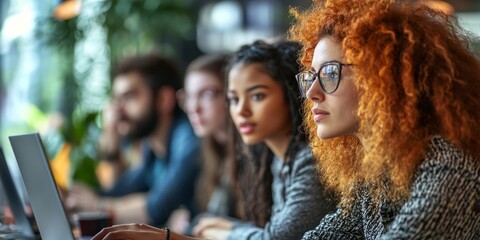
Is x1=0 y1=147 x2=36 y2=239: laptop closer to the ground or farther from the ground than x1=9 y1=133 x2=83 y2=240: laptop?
closer to the ground

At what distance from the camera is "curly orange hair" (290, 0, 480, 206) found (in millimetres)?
1624

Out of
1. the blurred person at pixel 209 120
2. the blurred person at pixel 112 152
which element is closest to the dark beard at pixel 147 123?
the blurred person at pixel 112 152

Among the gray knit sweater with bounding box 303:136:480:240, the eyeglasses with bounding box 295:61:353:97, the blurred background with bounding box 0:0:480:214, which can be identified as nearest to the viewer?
the gray knit sweater with bounding box 303:136:480:240

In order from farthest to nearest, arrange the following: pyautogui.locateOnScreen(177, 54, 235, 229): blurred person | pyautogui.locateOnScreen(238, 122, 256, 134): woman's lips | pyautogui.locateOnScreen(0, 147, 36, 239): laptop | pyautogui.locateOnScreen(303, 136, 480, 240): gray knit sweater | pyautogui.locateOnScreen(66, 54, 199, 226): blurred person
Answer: pyautogui.locateOnScreen(66, 54, 199, 226): blurred person → pyautogui.locateOnScreen(177, 54, 235, 229): blurred person → pyautogui.locateOnScreen(238, 122, 256, 134): woman's lips → pyautogui.locateOnScreen(0, 147, 36, 239): laptop → pyautogui.locateOnScreen(303, 136, 480, 240): gray knit sweater

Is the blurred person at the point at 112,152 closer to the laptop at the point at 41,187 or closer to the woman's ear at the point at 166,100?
the woman's ear at the point at 166,100

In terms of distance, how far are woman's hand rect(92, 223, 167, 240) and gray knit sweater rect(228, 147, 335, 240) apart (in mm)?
536

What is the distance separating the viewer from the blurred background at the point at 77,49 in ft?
17.8

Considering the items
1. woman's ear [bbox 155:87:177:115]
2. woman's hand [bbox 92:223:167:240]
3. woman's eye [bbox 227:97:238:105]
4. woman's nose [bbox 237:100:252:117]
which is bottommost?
woman's ear [bbox 155:87:177:115]

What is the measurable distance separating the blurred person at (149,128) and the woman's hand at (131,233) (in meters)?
2.55

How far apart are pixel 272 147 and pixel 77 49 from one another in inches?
128

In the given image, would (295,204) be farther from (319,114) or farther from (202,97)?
(202,97)

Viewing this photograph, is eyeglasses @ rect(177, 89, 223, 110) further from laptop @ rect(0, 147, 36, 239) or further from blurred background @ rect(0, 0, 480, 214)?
Answer: laptop @ rect(0, 147, 36, 239)

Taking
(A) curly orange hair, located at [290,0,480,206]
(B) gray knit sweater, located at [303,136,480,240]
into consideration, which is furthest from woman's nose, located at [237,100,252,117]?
(B) gray knit sweater, located at [303,136,480,240]

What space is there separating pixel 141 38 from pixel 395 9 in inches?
168
